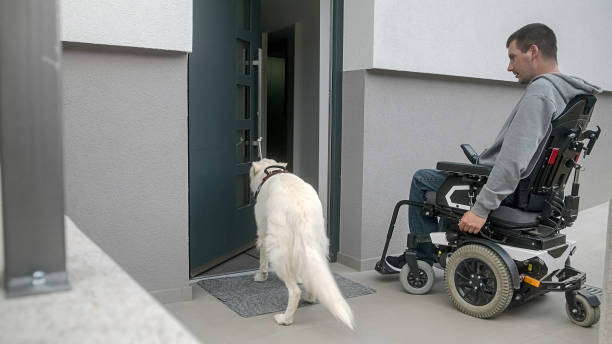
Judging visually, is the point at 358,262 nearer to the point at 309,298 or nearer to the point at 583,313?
the point at 309,298

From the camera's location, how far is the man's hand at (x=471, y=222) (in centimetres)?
258

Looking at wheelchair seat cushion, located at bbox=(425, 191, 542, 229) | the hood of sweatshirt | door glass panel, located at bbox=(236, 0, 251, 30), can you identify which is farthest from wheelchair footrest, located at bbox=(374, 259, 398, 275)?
door glass panel, located at bbox=(236, 0, 251, 30)

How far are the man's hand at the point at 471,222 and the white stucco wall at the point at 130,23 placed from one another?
1.66 m

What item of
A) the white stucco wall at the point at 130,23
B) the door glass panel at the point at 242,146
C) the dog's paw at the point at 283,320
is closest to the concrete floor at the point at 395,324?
the dog's paw at the point at 283,320

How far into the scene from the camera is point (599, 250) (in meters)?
4.09

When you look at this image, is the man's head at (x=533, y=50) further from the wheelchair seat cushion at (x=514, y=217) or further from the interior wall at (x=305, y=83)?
the interior wall at (x=305, y=83)

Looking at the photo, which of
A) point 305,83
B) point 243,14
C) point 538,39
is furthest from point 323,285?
point 305,83

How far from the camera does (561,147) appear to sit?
2469mm

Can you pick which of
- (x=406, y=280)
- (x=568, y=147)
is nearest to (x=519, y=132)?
(x=568, y=147)

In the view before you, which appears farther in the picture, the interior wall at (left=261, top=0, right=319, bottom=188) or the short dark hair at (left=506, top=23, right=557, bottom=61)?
the interior wall at (left=261, top=0, right=319, bottom=188)

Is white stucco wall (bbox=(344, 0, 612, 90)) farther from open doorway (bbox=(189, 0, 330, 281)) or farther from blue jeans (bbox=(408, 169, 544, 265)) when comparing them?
blue jeans (bbox=(408, 169, 544, 265))

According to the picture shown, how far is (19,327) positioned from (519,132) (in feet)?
7.39

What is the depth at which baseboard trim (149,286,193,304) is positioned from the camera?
2.79 metres

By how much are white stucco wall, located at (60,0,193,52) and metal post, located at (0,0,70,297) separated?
163cm
